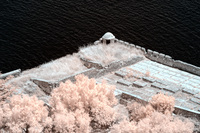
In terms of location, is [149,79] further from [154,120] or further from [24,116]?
[24,116]

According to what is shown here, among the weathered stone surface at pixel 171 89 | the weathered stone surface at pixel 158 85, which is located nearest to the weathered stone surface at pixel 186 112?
the weathered stone surface at pixel 171 89

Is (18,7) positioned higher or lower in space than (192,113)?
higher

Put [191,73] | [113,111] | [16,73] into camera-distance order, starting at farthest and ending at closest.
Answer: [191,73]
[16,73]
[113,111]

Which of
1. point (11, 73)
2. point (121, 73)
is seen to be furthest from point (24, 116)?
point (121, 73)

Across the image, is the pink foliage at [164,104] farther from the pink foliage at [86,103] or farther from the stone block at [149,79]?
the stone block at [149,79]

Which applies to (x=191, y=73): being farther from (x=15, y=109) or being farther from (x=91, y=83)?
(x=15, y=109)

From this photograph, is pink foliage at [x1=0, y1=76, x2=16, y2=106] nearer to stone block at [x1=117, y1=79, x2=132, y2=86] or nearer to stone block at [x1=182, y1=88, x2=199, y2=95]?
stone block at [x1=117, y1=79, x2=132, y2=86]

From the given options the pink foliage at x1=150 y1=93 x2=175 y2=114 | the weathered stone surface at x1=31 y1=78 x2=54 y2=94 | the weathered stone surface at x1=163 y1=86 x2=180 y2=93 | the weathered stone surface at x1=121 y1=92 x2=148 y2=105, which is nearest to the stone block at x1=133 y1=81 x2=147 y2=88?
the weathered stone surface at x1=163 y1=86 x2=180 y2=93

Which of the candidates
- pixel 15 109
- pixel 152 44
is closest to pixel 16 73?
pixel 15 109
